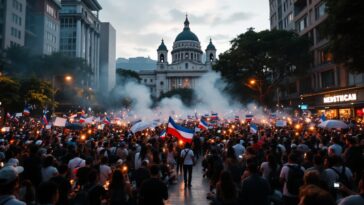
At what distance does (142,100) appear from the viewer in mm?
71625

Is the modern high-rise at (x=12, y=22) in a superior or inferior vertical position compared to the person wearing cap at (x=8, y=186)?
superior

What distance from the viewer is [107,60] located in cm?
10269

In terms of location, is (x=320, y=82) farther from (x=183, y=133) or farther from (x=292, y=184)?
(x=292, y=184)

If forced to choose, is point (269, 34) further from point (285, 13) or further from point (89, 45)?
point (89, 45)

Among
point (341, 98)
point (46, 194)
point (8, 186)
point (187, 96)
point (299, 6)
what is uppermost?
point (299, 6)

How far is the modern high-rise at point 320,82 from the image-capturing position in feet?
108

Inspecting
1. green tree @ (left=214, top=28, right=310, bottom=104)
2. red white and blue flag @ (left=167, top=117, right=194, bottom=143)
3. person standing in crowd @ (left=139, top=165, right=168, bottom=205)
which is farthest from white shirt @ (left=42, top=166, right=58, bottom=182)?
green tree @ (left=214, top=28, right=310, bottom=104)

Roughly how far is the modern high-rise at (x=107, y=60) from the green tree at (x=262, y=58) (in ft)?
194

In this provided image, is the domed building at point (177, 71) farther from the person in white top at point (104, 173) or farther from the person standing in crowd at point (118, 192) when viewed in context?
the person standing in crowd at point (118, 192)

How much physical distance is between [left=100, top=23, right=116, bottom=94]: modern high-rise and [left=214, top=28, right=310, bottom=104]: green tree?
58980 mm

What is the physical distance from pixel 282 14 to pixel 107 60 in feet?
204

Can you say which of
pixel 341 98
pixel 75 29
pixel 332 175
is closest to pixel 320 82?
pixel 341 98

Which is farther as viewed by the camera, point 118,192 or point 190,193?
point 190,193

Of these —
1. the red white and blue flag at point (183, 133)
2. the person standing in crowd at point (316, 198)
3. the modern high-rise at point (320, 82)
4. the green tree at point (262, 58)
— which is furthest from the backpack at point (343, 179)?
the green tree at point (262, 58)
